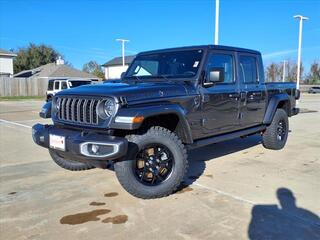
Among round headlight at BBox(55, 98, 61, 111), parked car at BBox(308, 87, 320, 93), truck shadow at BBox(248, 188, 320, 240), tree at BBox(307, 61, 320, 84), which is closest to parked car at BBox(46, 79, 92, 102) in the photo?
round headlight at BBox(55, 98, 61, 111)

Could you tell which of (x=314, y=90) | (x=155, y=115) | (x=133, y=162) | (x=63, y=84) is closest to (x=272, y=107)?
(x=155, y=115)

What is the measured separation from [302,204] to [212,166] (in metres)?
2.13

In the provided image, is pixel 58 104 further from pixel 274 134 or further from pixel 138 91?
pixel 274 134

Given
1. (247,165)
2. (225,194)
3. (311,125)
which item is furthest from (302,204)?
→ (311,125)

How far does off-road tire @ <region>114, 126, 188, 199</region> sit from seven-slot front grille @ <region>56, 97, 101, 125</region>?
56 cm

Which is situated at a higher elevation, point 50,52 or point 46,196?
point 50,52

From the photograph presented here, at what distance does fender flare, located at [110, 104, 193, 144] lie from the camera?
4.50m

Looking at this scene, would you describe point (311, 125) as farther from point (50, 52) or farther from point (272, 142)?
point (50, 52)

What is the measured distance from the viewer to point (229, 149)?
8.09 metres

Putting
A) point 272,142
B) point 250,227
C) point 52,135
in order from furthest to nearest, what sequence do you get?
point 272,142
point 52,135
point 250,227

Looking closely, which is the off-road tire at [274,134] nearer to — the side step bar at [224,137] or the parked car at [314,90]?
the side step bar at [224,137]

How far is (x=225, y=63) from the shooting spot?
21.1ft

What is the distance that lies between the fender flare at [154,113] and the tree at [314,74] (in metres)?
73.0

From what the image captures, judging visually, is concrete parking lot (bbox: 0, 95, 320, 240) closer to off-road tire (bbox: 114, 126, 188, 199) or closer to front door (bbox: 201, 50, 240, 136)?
off-road tire (bbox: 114, 126, 188, 199)
